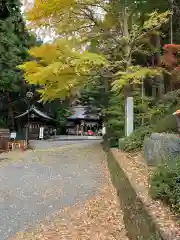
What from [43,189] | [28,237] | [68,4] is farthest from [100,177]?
[68,4]

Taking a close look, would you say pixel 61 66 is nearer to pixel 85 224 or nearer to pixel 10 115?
pixel 85 224

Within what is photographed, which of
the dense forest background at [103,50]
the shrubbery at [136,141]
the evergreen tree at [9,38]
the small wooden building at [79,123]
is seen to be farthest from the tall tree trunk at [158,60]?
the small wooden building at [79,123]

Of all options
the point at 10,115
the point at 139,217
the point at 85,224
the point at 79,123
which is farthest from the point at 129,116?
the point at 79,123

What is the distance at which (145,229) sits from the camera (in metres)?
4.68

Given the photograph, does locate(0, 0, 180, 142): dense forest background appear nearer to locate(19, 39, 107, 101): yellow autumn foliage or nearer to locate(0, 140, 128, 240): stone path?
locate(19, 39, 107, 101): yellow autumn foliage

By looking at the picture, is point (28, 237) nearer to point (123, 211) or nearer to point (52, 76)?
point (123, 211)

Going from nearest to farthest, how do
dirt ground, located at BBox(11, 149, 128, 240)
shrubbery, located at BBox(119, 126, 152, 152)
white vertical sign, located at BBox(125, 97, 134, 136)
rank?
1. dirt ground, located at BBox(11, 149, 128, 240)
2. shrubbery, located at BBox(119, 126, 152, 152)
3. white vertical sign, located at BBox(125, 97, 134, 136)

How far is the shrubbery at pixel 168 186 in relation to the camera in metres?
4.62

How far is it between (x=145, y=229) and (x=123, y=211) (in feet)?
7.61

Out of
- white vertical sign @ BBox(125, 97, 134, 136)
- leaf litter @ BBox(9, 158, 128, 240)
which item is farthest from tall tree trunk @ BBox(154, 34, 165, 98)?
leaf litter @ BBox(9, 158, 128, 240)

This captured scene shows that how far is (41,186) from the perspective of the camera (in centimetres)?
1021

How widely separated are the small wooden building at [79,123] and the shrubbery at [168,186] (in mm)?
48804

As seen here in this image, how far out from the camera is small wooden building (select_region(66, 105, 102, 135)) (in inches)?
2160

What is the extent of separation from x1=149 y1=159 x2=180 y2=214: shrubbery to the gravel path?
2946mm
